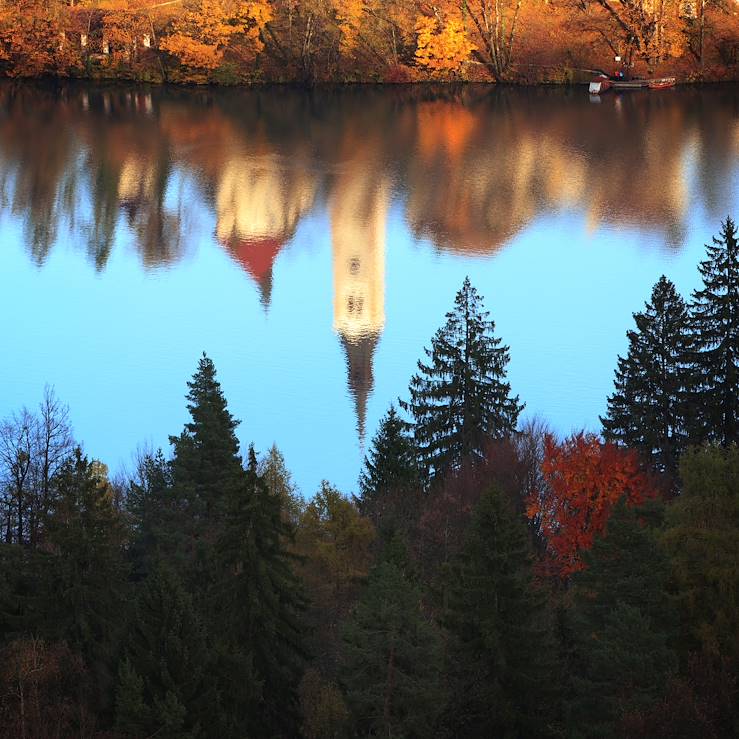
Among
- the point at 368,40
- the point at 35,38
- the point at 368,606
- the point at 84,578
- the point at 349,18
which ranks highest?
the point at 349,18

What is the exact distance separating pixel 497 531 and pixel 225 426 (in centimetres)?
1251

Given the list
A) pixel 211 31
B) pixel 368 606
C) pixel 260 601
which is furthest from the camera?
pixel 211 31

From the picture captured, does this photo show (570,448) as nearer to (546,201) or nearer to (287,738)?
(287,738)

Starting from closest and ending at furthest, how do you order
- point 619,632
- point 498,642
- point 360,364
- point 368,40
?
point 619,632
point 498,642
point 360,364
point 368,40

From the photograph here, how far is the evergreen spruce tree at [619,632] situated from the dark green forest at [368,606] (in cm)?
4

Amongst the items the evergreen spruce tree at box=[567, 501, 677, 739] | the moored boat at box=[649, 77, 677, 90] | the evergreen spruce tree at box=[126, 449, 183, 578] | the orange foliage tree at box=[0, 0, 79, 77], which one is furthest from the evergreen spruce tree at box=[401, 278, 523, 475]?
the orange foliage tree at box=[0, 0, 79, 77]

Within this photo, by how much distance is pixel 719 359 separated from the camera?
4131 cm

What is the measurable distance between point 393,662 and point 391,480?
16.1 metres

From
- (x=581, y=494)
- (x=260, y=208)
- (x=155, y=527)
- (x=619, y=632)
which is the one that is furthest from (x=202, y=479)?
(x=260, y=208)

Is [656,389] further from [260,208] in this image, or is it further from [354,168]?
[354,168]

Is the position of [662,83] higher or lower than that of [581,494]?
higher

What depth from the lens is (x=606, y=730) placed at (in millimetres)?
20969

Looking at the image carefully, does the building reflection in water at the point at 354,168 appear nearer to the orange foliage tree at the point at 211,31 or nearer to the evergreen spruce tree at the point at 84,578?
the orange foliage tree at the point at 211,31

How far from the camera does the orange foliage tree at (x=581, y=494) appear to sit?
34750 mm
